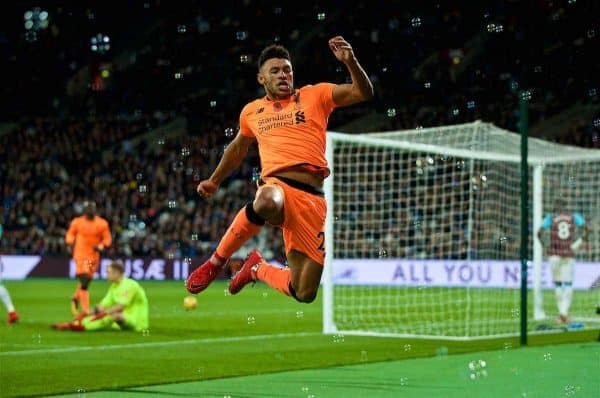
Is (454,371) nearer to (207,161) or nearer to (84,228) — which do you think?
(84,228)

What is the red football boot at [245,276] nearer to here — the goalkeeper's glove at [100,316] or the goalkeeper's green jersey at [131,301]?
the goalkeeper's green jersey at [131,301]

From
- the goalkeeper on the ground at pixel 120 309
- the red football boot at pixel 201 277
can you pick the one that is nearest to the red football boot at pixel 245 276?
the red football boot at pixel 201 277

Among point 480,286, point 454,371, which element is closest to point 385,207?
point 480,286

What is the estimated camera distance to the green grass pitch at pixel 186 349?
9641 mm

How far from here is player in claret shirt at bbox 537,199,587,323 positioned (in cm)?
1673

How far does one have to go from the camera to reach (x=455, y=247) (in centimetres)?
2988

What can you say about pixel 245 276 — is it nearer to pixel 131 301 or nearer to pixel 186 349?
pixel 186 349

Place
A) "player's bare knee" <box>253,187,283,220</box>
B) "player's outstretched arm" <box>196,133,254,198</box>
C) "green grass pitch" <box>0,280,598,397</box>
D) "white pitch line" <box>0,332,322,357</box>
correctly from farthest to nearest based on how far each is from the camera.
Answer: "white pitch line" <box>0,332,322,357</box> < "green grass pitch" <box>0,280,598,397</box> < "player's outstretched arm" <box>196,133,254,198</box> < "player's bare knee" <box>253,187,283,220</box>

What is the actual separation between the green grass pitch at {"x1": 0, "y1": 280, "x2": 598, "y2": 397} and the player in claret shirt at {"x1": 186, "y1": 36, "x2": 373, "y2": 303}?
210 centimetres

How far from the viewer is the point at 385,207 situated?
112ft

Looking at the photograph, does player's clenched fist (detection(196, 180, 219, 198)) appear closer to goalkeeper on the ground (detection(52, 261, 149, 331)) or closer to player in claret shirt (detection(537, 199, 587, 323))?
goalkeeper on the ground (detection(52, 261, 149, 331))

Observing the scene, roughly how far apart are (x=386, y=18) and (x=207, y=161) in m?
8.04

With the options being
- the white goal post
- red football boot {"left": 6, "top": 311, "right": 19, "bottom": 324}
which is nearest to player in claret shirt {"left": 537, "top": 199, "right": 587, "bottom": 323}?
the white goal post

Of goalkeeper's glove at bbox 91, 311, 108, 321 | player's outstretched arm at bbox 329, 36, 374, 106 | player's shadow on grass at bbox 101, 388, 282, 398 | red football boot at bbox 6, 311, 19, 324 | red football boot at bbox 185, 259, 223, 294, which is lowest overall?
player's shadow on grass at bbox 101, 388, 282, 398
